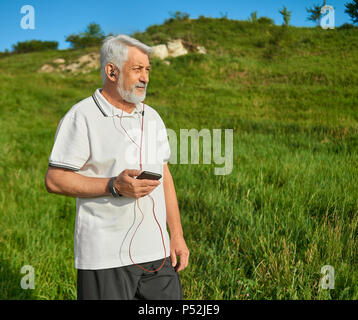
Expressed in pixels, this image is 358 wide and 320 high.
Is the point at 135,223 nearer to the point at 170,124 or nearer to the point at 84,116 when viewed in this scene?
the point at 84,116

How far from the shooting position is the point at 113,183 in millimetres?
1382

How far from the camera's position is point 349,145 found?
353 centimetres

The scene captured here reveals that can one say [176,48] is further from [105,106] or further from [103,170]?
[103,170]

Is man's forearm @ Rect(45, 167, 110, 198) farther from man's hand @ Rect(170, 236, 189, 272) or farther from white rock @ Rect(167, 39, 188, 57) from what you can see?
white rock @ Rect(167, 39, 188, 57)

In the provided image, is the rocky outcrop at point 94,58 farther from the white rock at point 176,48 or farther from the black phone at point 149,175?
the black phone at point 149,175

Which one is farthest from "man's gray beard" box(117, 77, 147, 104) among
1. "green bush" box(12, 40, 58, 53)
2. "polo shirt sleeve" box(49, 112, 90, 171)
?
"green bush" box(12, 40, 58, 53)

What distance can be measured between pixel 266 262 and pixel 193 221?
46.6 inches

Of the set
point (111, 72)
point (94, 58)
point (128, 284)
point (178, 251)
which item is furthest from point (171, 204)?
point (94, 58)

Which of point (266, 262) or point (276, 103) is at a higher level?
point (276, 103)

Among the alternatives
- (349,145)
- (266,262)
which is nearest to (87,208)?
(266,262)

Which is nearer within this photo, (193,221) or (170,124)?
(193,221)

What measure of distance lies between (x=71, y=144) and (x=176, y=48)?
21.6 m

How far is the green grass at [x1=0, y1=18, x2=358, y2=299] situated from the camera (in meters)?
2.36

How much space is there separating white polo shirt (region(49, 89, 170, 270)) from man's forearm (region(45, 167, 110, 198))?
0.14ft
